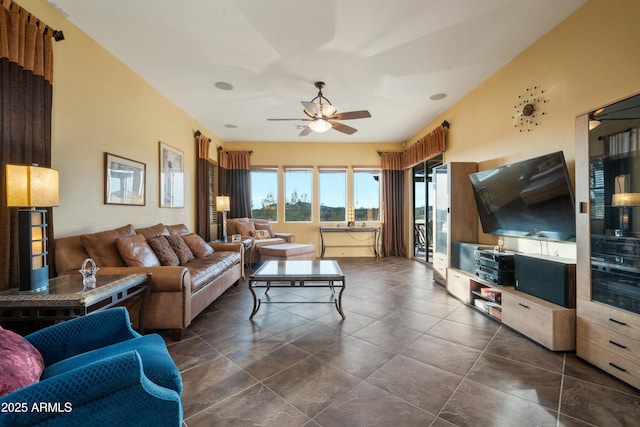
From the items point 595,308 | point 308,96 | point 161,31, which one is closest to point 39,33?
point 161,31

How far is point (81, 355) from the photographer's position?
1.19 metres

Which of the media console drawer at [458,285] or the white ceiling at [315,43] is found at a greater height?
the white ceiling at [315,43]

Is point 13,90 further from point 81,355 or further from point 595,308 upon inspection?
point 595,308

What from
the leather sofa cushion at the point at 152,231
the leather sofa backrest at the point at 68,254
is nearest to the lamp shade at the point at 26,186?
the leather sofa backrest at the point at 68,254

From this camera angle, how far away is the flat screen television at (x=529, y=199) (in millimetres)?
2230

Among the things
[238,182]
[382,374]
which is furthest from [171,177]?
[382,374]

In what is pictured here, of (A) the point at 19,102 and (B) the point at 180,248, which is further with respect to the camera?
(B) the point at 180,248

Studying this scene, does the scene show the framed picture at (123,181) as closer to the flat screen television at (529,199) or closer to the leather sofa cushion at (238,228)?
the leather sofa cushion at (238,228)

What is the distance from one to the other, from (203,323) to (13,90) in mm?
2355

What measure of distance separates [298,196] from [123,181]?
391cm

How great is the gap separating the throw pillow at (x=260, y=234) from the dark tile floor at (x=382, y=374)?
8.73 feet

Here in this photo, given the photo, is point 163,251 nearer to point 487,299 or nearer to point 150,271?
point 150,271

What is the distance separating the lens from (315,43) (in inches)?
103

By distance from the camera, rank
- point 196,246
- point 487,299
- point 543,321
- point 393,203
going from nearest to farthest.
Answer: point 543,321 < point 487,299 < point 196,246 < point 393,203
